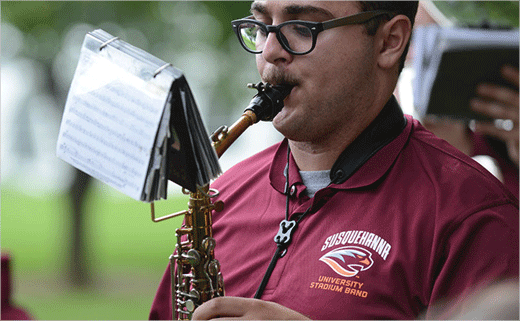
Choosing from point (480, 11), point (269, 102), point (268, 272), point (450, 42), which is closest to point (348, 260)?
point (268, 272)

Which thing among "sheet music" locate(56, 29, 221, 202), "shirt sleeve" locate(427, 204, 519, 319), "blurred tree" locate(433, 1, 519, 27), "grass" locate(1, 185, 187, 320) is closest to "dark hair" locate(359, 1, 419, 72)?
"shirt sleeve" locate(427, 204, 519, 319)

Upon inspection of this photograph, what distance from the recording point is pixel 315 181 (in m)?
2.39

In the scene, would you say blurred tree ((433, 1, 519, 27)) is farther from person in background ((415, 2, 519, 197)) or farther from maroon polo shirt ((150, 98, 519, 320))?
maroon polo shirt ((150, 98, 519, 320))

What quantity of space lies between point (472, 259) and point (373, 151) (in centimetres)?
56

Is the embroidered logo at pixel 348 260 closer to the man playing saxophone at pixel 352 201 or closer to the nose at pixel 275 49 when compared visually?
the man playing saxophone at pixel 352 201

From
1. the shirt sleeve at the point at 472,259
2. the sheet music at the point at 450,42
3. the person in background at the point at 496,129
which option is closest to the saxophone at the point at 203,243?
the shirt sleeve at the point at 472,259

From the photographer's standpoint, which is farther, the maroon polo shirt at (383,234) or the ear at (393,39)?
the ear at (393,39)

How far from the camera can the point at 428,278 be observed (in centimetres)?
193

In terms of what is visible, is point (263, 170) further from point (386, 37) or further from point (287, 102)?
point (386, 37)

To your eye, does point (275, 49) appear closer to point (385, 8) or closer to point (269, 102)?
point (269, 102)

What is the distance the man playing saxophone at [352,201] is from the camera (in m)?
1.94

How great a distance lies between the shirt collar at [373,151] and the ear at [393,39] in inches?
6.3

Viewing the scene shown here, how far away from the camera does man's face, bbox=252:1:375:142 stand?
7.13ft

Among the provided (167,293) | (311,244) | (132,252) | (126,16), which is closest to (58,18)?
(126,16)
